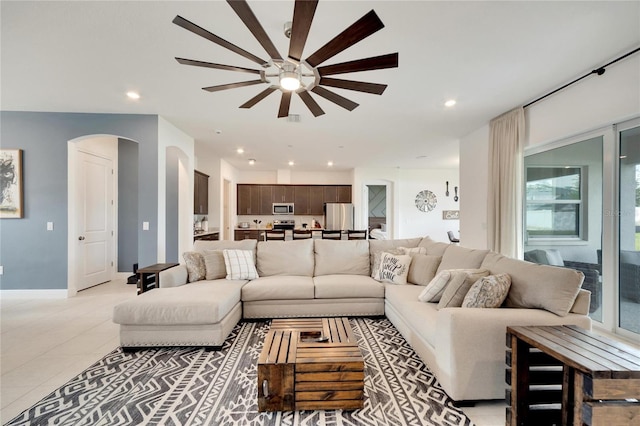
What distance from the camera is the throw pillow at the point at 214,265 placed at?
333 cm

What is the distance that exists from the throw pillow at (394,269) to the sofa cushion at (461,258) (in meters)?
0.40

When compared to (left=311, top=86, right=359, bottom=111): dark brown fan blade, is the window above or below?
below

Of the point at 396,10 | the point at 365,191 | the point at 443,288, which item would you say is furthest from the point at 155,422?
the point at 365,191

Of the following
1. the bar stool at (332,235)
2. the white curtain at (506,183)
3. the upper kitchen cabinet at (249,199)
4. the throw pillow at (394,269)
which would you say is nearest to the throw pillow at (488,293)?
the throw pillow at (394,269)

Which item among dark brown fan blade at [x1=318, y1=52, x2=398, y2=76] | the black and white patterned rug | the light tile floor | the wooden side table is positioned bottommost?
the light tile floor

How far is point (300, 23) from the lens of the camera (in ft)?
5.09

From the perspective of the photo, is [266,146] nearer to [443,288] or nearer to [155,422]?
[443,288]

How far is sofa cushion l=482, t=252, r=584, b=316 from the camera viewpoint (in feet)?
5.90

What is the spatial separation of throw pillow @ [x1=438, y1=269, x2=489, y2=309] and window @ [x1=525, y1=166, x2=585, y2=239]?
2159 millimetres

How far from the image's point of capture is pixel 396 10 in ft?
6.51

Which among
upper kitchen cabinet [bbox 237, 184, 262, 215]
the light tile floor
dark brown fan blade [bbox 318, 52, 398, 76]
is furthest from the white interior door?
dark brown fan blade [bbox 318, 52, 398, 76]

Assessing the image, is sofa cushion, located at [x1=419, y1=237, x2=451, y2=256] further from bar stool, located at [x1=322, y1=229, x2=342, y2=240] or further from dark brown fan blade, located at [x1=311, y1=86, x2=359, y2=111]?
dark brown fan blade, located at [x1=311, y1=86, x2=359, y2=111]

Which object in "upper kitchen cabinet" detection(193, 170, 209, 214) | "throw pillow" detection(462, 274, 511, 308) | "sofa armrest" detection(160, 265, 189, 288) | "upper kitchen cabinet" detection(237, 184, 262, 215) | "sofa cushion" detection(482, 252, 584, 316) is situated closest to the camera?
"sofa cushion" detection(482, 252, 584, 316)

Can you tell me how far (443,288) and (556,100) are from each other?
2860 millimetres
